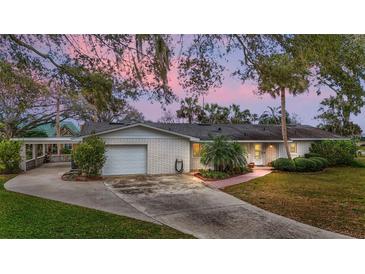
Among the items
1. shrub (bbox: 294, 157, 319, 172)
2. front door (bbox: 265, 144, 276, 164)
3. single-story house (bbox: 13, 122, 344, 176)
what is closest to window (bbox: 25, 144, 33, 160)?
single-story house (bbox: 13, 122, 344, 176)

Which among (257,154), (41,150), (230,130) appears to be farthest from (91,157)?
(41,150)

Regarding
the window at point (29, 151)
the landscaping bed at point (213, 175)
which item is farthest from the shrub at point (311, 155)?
the window at point (29, 151)

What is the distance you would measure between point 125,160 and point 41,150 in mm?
9682

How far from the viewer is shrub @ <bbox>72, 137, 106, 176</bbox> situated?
29.6 ft

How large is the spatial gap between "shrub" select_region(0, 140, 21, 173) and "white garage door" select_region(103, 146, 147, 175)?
180 inches

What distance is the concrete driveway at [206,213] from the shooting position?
4.76 m

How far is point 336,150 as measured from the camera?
12297 mm

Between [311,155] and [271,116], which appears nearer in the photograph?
[271,116]

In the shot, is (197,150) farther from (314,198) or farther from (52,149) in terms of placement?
(52,149)

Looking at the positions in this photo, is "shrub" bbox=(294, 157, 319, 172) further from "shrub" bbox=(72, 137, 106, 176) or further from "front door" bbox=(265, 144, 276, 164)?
"shrub" bbox=(72, 137, 106, 176)

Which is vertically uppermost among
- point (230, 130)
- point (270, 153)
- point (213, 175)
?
point (230, 130)
